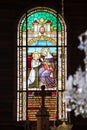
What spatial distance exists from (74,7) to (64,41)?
79 centimetres

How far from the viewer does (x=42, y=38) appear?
1086cm

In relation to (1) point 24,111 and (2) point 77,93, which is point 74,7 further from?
(2) point 77,93

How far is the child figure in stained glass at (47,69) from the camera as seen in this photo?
10.8 metres

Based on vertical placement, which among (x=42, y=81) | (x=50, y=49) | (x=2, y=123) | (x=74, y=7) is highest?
(x=74, y=7)

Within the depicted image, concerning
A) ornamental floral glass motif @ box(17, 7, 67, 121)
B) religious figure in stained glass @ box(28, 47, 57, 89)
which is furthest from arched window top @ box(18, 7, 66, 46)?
religious figure in stained glass @ box(28, 47, 57, 89)

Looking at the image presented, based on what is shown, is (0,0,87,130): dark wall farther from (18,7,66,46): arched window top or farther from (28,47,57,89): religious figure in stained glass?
(28,47,57,89): religious figure in stained glass

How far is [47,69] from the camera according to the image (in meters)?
10.8

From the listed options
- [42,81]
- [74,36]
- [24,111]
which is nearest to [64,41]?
[74,36]

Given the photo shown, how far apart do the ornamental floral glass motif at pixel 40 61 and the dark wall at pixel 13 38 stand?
203 millimetres

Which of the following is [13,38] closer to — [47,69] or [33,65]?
[33,65]

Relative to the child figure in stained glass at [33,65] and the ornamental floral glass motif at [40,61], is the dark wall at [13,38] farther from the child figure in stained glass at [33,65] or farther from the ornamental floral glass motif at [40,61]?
the child figure in stained glass at [33,65]

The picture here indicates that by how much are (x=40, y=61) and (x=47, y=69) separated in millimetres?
241

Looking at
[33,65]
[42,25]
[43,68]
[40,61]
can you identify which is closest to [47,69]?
[43,68]

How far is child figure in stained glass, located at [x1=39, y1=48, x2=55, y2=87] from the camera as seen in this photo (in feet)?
35.3
